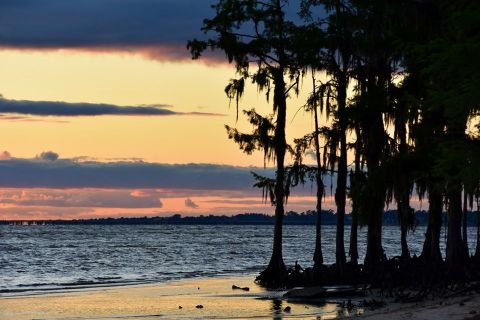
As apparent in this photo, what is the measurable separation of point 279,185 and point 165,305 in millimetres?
10926

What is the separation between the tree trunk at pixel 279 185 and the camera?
42.1 m

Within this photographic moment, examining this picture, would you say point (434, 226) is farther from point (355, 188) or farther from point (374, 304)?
point (374, 304)

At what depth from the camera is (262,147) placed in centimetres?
4375

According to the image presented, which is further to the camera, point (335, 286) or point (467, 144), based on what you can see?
point (335, 286)

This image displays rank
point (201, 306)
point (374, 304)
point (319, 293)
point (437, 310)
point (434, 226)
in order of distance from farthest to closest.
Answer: point (434, 226), point (319, 293), point (201, 306), point (374, 304), point (437, 310)

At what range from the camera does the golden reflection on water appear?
29375 millimetres

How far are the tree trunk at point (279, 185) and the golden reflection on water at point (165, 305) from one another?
0.98 meters

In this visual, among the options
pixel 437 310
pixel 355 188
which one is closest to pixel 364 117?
pixel 355 188

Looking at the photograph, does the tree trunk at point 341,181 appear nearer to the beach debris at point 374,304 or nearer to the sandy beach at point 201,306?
the sandy beach at point 201,306

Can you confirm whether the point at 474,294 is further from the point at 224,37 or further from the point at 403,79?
the point at 224,37

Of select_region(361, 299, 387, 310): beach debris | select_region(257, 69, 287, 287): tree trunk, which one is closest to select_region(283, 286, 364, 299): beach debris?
select_region(361, 299, 387, 310): beach debris

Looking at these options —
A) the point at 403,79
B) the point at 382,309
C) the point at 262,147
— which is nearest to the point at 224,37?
the point at 262,147

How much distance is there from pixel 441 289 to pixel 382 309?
2821 millimetres

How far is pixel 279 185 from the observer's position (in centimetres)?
4325
